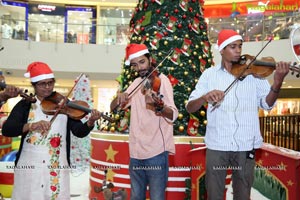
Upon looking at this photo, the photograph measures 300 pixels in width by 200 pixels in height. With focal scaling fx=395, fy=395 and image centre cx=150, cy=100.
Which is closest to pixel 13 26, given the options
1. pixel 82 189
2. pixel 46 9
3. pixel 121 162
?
pixel 46 9

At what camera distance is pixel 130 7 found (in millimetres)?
17078

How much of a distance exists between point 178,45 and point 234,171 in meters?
2.10

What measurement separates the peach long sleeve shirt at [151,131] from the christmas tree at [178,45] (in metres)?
1.48

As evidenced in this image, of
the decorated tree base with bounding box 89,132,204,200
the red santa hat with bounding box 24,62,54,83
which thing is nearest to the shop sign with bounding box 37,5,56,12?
the decorated tree base with bounding box 89,132,204,200

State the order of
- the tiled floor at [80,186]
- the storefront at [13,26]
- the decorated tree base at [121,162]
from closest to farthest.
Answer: the decorated tree base at [121,162]
the tiled floor at [80,186]
the storefront at [13,26]

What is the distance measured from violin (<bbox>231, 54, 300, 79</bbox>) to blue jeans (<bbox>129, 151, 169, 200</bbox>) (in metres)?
0.66

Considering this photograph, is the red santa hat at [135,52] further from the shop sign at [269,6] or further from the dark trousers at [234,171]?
the shop sign at [269,6]

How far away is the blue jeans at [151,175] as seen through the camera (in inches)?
94.6

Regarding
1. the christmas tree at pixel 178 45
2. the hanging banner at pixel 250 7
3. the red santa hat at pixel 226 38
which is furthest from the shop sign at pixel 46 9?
the red santa hat at pixel 226 38

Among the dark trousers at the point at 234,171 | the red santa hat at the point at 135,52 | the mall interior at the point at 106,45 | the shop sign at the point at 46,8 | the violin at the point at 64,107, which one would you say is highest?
the shop sign at the point at 46,8

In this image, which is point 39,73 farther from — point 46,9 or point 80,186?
point 46,9

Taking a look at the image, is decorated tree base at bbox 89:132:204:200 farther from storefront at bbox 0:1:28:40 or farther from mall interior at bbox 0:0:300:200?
storefront at bbox 0:1:28:40

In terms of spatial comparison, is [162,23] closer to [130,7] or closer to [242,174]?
[242,174]

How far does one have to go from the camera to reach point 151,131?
241cm
